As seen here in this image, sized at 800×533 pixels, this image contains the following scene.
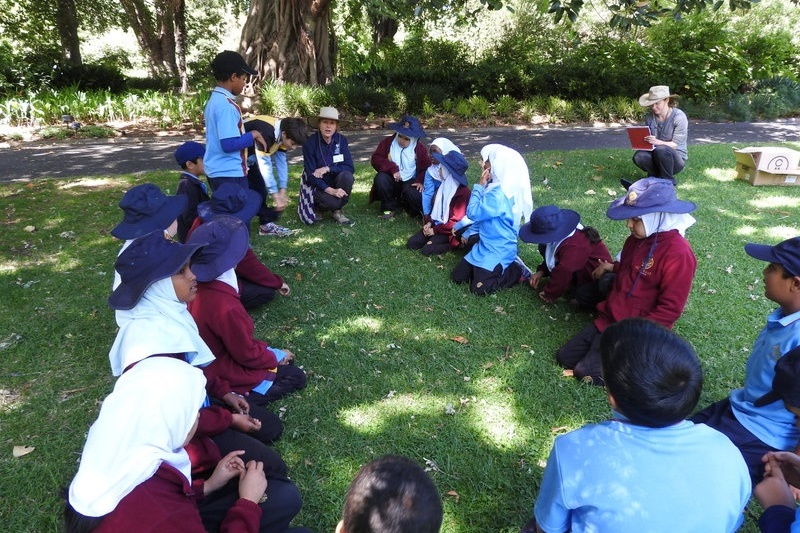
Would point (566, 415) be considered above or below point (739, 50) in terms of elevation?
below

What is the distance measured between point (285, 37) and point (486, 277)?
932 centimetres

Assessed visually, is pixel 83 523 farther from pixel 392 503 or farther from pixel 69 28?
pixel 69 28

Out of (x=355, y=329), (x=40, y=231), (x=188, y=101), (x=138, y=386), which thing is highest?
(x=188, y=101)

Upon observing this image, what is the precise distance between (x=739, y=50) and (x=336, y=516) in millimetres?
15449

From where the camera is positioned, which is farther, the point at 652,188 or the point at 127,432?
the point at 652,188

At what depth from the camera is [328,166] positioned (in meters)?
6.04

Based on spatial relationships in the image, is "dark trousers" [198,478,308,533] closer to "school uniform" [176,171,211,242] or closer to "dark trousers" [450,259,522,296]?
"dark trousers" [450,259,522,296]

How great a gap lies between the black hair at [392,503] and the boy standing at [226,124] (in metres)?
3.83

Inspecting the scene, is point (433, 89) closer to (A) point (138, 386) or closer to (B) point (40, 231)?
(B) point (40, 231)

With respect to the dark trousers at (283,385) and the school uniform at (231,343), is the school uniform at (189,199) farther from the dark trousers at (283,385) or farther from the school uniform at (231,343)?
the dark trousers at (283,385)

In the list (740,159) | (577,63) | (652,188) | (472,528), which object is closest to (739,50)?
(577,63)

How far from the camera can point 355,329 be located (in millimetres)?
3965

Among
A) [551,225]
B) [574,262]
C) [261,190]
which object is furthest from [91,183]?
[574,262]

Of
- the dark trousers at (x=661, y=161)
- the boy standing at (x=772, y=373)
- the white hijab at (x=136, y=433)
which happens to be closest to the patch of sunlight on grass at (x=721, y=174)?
the dark trousers at (x=661, y=161)
